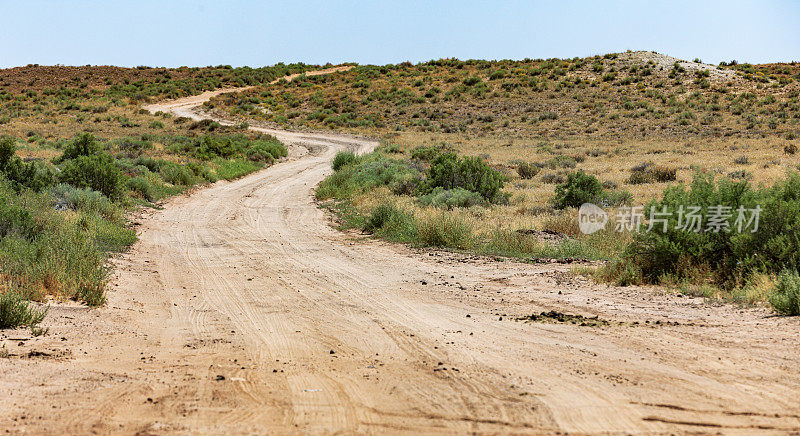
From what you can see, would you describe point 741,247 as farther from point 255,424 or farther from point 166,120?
point 166,120

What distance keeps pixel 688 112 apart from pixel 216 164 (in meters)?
41.6

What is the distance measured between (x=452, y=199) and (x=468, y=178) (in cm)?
240

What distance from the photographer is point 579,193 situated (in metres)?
18.5

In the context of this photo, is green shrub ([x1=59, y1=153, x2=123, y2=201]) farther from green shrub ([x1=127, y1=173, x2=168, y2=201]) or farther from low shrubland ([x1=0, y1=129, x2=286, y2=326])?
green shrub ([x1=127, y1=173, x2=168, y2=201])

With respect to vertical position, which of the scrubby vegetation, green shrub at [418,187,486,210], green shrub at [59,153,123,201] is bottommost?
green shrub at [418,187,486,210]

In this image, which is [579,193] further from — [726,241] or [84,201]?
[84,201]

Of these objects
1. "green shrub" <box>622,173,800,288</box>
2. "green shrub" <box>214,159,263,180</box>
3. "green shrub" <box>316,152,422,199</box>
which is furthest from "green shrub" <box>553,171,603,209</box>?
"green shrub" <box>214,159,263,180</box>

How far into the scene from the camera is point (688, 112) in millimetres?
53188

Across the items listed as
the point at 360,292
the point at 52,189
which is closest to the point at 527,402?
the point at 360,292

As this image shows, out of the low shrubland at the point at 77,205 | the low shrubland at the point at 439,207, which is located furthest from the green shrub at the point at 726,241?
the low shrubland at the point at 77,205

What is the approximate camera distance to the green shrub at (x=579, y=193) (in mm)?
18469

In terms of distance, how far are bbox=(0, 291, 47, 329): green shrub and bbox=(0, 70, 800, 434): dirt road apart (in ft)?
0.82

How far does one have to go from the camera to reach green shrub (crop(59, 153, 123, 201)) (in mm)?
18000

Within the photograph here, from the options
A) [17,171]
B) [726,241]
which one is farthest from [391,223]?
[17,171]
